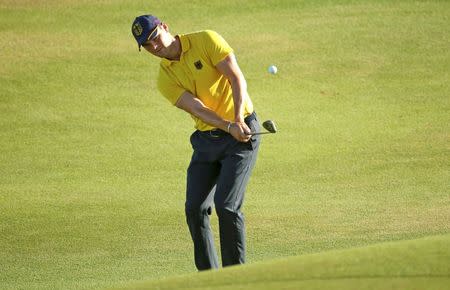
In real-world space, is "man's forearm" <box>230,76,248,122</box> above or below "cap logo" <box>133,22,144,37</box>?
below

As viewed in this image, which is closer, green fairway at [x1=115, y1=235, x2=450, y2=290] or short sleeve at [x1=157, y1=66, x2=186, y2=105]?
green fairway at [x1=115, y1=235, x2=450, y2=290]

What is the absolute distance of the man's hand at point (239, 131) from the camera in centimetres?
A: 803

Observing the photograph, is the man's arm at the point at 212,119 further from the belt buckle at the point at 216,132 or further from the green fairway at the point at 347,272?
the green fairway at the point at 347,272

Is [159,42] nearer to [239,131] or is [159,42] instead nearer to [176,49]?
[176,49]

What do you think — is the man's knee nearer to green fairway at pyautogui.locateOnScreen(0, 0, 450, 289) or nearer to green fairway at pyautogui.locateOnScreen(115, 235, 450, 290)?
green fairway at pyautogui.locateOnScreen(0, 0, 450, 289)

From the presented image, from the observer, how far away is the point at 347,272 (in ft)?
19.7

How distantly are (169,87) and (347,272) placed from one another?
114 inches

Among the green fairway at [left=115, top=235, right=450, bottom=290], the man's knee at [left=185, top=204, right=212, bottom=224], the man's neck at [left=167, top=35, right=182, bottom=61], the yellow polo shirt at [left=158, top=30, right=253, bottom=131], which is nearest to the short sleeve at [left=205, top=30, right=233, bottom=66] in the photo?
the yellow polo shirt at [left=158, top=30, right=253, bottom=131]

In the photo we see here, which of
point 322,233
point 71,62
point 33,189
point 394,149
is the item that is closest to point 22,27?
point 71,62

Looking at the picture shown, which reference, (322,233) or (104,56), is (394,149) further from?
(104,56)

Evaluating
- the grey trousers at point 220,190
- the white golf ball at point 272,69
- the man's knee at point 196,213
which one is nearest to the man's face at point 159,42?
the grey trousers at point 220,190

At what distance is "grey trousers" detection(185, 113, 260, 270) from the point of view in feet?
26.7

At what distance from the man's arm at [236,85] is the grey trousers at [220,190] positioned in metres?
0.21

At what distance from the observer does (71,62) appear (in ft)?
50.3
